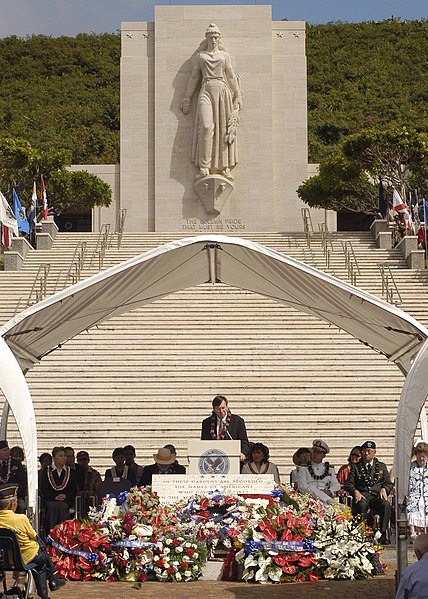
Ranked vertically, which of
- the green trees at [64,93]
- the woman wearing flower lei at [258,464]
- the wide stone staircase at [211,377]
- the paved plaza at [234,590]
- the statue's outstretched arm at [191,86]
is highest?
the green trees at [64,93]

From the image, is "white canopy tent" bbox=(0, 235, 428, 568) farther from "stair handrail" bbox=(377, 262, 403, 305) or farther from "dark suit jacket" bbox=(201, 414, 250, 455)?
"stair handrail" bbox=(377, 262, 403, 305)

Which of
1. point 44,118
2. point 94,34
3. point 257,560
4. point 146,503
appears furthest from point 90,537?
point 94,34

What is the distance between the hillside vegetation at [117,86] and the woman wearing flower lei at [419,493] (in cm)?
4325

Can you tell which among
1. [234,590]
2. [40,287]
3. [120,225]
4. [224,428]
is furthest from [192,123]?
[234,590]

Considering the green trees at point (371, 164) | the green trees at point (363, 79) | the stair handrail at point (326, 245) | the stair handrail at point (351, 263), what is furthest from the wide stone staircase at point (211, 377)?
the green trees at point (363, 79)

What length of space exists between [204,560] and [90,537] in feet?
3.29

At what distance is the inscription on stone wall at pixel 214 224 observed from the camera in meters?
35.3

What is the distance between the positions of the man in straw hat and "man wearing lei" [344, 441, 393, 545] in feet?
5.97

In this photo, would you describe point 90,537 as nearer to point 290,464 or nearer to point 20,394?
point 20,394

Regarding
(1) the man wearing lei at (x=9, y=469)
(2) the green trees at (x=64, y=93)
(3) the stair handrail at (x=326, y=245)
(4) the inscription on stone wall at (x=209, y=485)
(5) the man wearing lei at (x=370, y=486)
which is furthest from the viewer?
(2) the green trees at (x=64, y=93)

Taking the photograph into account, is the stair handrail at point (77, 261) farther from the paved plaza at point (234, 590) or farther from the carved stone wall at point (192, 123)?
the paved plaza at point (234, 590)

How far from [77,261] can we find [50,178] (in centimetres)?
1385

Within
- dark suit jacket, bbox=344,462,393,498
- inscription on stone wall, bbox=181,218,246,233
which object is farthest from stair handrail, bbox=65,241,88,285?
dark suit jacket, bbox=344,462,393,498

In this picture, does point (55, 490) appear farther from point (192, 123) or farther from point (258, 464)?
point (192, 123)
